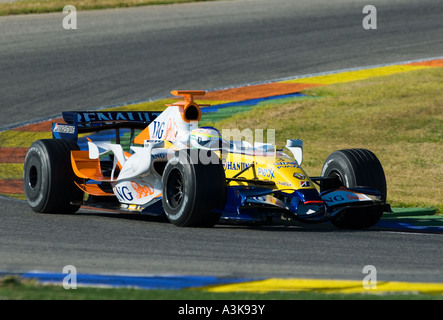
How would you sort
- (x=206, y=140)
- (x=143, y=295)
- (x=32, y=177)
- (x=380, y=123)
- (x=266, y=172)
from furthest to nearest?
1. (x=380, y=123)
2. (x=32, y=177)
3. (x=206, y=140)
4. (x=266, y=172)
5. (x=143, y=295)

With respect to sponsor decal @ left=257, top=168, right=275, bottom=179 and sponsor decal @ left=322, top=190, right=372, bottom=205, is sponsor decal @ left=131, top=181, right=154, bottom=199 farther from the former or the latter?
sponsor decal @ left=322, top=190, right=372, bottom=205

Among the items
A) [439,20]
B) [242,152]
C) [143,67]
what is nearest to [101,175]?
[242,152]

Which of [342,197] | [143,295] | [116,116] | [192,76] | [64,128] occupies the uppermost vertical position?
[192,76]

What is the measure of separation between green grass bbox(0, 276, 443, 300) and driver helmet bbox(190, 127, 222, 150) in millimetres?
3610

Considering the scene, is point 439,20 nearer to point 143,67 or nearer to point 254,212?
point 143,67

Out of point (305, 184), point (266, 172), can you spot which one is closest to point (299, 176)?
point (305, 184)

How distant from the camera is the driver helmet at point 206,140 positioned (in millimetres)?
9578

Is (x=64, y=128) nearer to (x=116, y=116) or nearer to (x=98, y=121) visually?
(x=98, y=121)

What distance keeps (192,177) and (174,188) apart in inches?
25.0

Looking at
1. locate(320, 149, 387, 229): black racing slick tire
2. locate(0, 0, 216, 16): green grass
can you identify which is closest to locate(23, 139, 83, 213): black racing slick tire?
locate(320, 149, 387, 229): black racing slick tire

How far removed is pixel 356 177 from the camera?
31.6 feet

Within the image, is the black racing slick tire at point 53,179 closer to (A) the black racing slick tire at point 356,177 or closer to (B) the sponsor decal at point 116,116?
(B) the sponsor decal at point 116,116

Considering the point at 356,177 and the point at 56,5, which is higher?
the point at 56,5

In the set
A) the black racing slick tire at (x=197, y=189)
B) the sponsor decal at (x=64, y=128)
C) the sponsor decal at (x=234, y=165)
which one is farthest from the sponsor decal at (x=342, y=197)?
the sponsor decal at (x=64, y=128)
